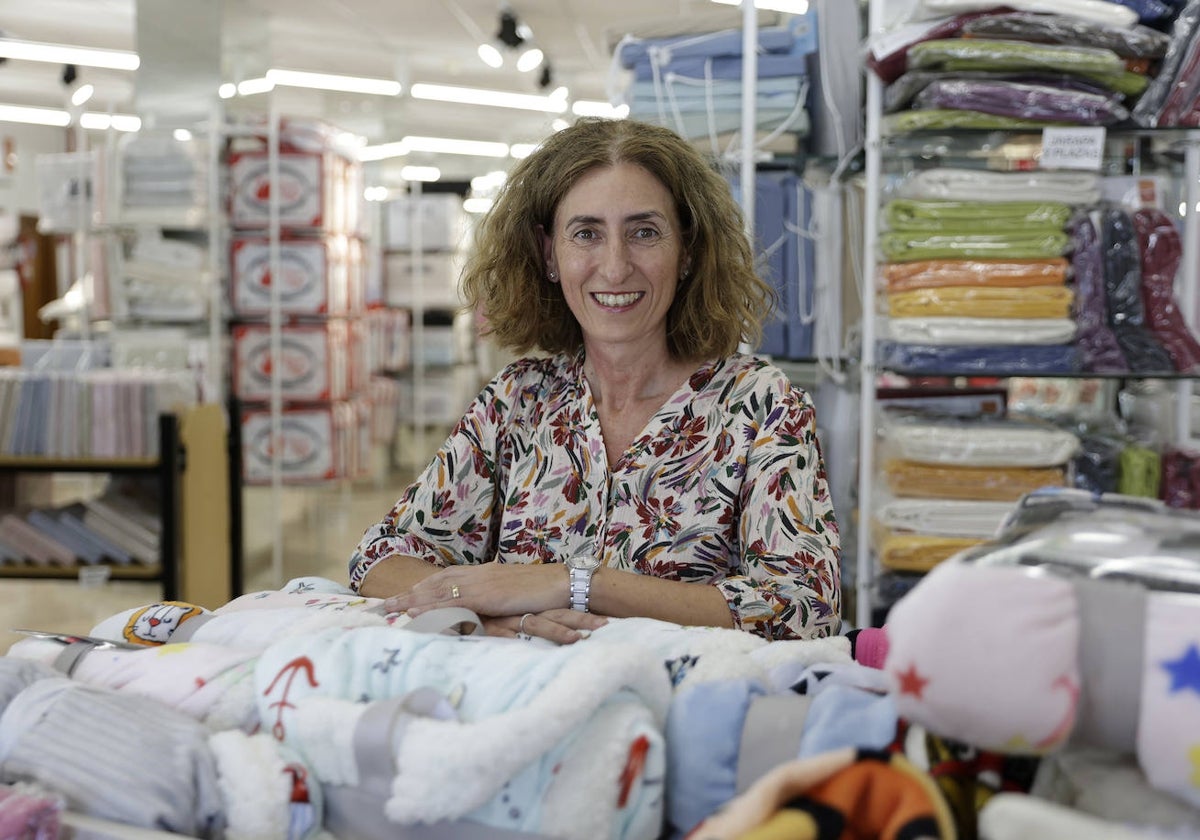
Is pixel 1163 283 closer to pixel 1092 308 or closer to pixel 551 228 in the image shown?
pixel 1092 308

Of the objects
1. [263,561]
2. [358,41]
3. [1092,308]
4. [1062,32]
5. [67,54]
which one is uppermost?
[358,41]

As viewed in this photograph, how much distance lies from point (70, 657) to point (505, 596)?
0.58m

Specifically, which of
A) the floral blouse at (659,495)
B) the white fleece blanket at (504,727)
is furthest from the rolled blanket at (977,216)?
the white fleece blanket at (504,727)

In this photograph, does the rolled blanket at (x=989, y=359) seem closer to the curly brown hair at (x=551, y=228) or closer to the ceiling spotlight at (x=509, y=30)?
the curly brown hair at (x=551, y=228)

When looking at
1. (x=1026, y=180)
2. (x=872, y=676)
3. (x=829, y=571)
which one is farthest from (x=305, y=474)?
(x=872, y=676)

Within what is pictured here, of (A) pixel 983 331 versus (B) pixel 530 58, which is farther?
(B) pixel 530 58

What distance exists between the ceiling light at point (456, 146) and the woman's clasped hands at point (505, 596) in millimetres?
14719

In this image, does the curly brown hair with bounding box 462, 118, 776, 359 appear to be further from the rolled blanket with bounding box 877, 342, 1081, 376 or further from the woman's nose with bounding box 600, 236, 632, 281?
the rolled blanket with bounding box 877, 342, 1081, 376

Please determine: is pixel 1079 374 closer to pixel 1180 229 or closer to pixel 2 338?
pixel 1180 229

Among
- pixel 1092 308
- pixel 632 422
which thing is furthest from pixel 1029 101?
pixel 632 422

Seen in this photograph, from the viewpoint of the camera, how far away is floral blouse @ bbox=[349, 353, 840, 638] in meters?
1.64

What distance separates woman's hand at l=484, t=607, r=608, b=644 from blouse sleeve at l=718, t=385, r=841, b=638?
0.28 metres

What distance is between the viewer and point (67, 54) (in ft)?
33.8

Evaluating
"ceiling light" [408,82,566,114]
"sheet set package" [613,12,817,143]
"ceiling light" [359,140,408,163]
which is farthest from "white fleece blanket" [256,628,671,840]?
"ceiling light" [408,82,566,114]
